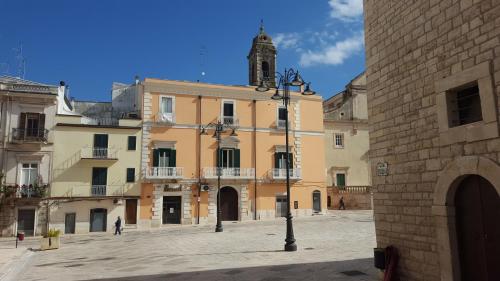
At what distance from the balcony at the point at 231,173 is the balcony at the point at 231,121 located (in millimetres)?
3739

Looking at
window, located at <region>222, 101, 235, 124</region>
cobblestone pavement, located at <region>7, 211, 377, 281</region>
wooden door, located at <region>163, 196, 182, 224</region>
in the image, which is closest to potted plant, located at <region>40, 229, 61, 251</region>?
cobblestone pavement, located at <region>7, 211, 377, 281</region>

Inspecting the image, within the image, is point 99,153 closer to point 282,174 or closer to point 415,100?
point 282,174

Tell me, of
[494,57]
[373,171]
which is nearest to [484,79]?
[494,57]

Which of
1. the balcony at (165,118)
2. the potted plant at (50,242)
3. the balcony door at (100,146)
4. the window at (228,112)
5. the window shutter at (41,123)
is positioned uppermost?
the window at (228,112)

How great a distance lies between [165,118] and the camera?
101 feet

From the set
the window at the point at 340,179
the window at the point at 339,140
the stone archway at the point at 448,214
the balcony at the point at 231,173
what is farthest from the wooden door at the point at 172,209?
the stone archway at the point at 448,214

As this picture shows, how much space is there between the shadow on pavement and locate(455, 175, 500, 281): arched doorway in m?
2.67

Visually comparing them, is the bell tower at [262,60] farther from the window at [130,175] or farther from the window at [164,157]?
the window at [130,175]

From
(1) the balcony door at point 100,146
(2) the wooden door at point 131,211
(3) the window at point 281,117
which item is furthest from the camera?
(3) the window at point 281,117

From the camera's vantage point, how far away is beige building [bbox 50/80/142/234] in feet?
89.9

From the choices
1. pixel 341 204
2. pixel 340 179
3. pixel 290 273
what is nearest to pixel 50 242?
pixel 290 273

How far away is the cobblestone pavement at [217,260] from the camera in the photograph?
10500 mm

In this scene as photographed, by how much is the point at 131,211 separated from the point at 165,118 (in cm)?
755

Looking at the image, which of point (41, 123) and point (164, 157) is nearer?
point (41, 123)
